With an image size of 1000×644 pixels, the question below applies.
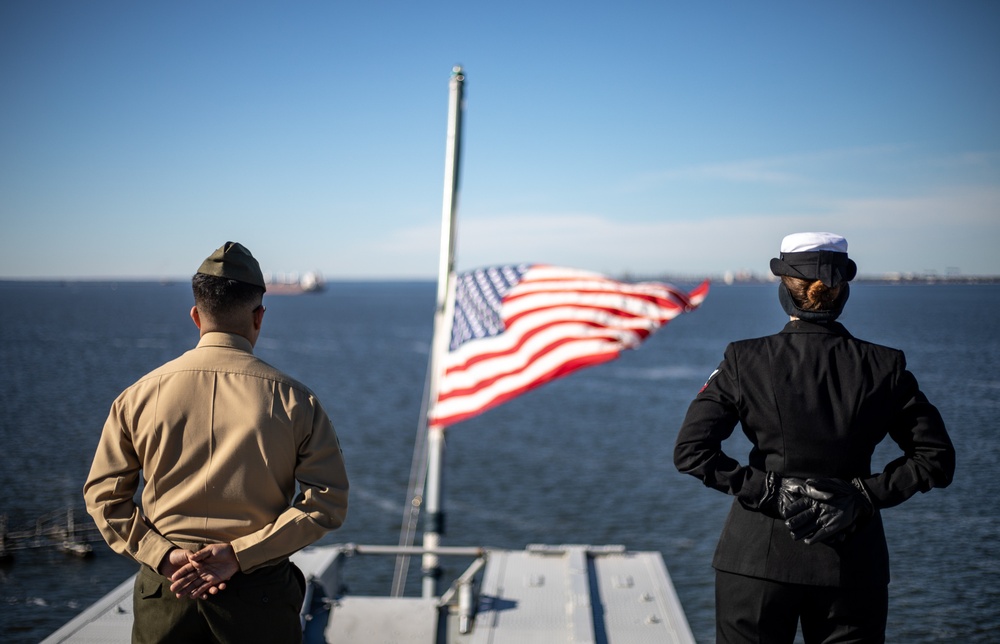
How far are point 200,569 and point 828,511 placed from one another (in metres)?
2.20

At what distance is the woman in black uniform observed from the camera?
3041mm

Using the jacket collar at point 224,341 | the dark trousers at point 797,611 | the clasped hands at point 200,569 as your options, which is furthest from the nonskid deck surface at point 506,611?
the jacket collar at point 224,341

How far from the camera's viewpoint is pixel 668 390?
177 feet

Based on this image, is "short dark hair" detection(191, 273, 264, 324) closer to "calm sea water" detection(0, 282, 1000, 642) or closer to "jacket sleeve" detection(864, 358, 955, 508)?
"jacket sleeve" detection(864, 358, 955, 508)

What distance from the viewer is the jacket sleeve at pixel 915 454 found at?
303 cm

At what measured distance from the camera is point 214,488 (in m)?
3.00

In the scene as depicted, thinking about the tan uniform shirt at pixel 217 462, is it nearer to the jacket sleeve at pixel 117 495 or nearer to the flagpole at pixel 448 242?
the jacket sleeve at pixel 117 495

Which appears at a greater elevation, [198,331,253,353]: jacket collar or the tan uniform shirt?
[198,331,253,353]: jacket collar

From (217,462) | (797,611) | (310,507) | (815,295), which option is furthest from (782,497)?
(217,462)

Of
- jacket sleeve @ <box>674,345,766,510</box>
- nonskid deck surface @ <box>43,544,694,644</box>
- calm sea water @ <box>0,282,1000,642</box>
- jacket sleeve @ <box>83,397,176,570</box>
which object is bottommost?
calm sea water @ <box>0,282,1000,642</box>

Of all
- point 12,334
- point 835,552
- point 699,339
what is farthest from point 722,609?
point 12,334

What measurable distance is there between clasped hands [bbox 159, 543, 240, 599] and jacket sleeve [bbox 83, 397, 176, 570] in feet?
0.22

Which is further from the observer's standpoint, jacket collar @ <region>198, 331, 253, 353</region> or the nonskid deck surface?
the nonskid deck surface

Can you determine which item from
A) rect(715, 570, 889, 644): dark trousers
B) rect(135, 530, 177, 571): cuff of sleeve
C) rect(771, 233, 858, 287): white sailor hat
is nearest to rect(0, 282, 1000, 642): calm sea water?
rect(715, 570, 889, 644): dark trousers
